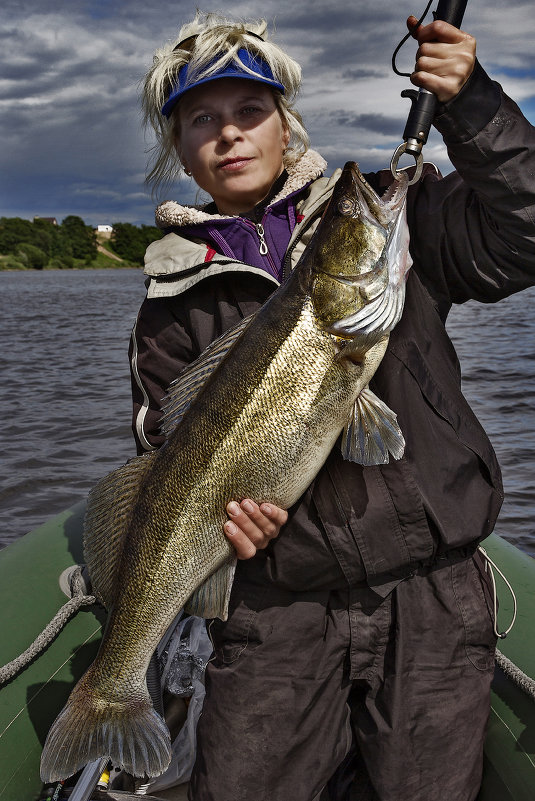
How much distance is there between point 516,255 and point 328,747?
1942mm

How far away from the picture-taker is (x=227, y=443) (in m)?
2.42

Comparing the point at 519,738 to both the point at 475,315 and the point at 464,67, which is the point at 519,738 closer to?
the point at 464,67

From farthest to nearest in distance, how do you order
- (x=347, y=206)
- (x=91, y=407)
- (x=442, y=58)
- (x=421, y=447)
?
(x=91, y=407), (x=421, y=447), (x=347, y=206), (x=442, y=58)

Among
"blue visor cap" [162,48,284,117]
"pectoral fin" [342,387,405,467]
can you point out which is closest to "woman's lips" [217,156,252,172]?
"blue visor cap" [162,48,284,117]

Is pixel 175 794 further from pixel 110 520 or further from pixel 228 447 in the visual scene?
pixel 228 447

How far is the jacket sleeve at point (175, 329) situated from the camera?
2.81m

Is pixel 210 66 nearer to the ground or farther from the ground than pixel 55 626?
farther from the ground

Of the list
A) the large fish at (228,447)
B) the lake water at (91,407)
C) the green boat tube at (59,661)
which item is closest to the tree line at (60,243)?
the lake water at (91,407)

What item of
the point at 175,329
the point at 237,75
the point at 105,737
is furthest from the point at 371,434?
the point at 237,75

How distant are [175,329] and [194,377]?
17.0 inches

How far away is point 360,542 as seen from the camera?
251 cm

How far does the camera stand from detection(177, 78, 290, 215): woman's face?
2953 millimetres

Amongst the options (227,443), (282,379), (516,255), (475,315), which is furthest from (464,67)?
(475,315)

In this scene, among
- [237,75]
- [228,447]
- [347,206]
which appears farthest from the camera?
[237,75]
